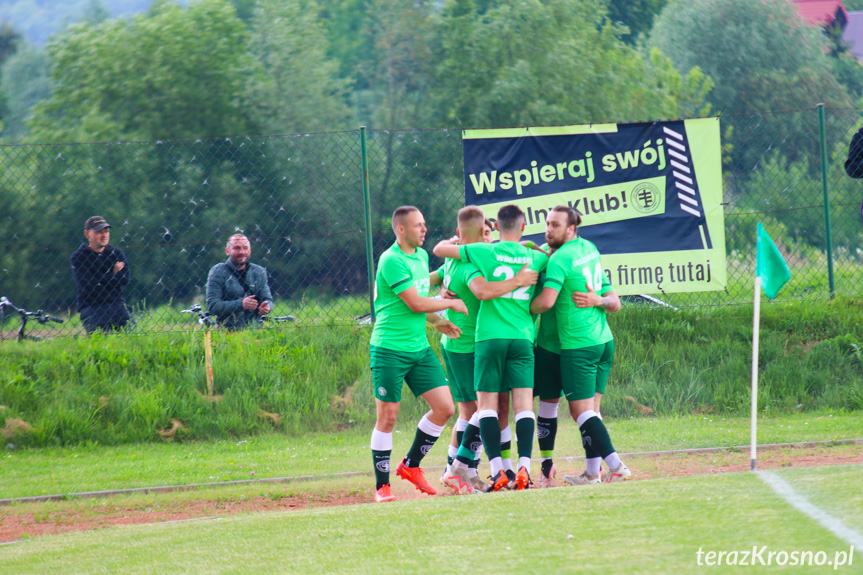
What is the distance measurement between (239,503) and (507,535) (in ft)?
9.97

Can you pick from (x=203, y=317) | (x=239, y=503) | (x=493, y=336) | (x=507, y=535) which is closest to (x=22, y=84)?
(x=203, y=317)

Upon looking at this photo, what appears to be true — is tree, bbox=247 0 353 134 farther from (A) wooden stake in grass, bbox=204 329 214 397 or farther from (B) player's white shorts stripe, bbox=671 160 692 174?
(B) player's white shorts stripe, bbox=671 160 692 174

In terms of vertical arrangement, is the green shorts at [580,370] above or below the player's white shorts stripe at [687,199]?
below

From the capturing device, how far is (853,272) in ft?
→ 35.1

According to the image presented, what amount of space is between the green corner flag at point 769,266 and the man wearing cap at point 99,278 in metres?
6.91

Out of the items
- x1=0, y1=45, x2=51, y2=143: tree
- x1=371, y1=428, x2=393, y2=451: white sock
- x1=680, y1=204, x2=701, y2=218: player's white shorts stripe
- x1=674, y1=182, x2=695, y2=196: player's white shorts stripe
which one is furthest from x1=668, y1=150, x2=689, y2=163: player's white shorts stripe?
x1=0, y1=45, x2=51, y2=143: tree

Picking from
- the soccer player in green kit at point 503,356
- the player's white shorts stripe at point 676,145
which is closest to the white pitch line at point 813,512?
the soccer player in green kit at point 503,356

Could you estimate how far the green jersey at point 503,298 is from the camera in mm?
6234

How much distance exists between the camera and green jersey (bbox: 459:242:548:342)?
6234 mm

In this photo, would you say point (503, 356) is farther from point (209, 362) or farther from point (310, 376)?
point (209, 362)

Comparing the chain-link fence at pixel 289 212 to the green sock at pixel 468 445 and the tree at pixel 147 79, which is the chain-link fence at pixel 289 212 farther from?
the tree at pixel 147 79

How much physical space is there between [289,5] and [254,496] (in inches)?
910

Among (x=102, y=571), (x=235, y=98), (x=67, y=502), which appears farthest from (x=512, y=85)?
(x=102, y=571)

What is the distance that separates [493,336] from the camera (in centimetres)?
623
